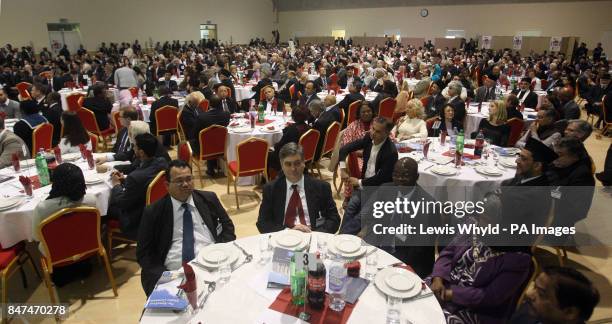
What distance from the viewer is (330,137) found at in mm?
5637

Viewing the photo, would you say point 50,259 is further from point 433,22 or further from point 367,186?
point 433,22

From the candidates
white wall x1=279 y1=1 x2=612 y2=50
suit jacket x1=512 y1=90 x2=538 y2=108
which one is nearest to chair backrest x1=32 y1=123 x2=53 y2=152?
suit jacket x1=512 y1=90 x2=538 y2=108

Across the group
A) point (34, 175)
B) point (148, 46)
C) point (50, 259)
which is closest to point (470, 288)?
point (50, 259)

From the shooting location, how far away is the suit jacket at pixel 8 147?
409 centimetres

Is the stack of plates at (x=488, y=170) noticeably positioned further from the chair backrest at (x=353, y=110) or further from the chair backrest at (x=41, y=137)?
the chair backrest at (x=41, y=137)

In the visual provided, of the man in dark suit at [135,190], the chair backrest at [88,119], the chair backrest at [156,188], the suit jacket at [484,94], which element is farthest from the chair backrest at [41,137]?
the suit jacket at [484,94]

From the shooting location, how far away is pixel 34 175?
384cm

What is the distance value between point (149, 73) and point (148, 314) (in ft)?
30.6

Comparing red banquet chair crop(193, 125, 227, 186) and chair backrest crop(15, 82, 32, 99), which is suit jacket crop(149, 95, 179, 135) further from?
chair backrest crop(15, 82, 32, 99)

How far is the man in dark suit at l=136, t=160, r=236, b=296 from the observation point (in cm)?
249

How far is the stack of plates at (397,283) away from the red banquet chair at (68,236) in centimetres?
226

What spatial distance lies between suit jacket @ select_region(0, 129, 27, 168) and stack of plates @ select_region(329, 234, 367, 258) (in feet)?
12.4

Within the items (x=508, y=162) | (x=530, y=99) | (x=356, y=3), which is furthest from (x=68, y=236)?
(x=356, y=3)

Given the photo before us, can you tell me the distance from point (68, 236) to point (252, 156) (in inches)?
93.8
